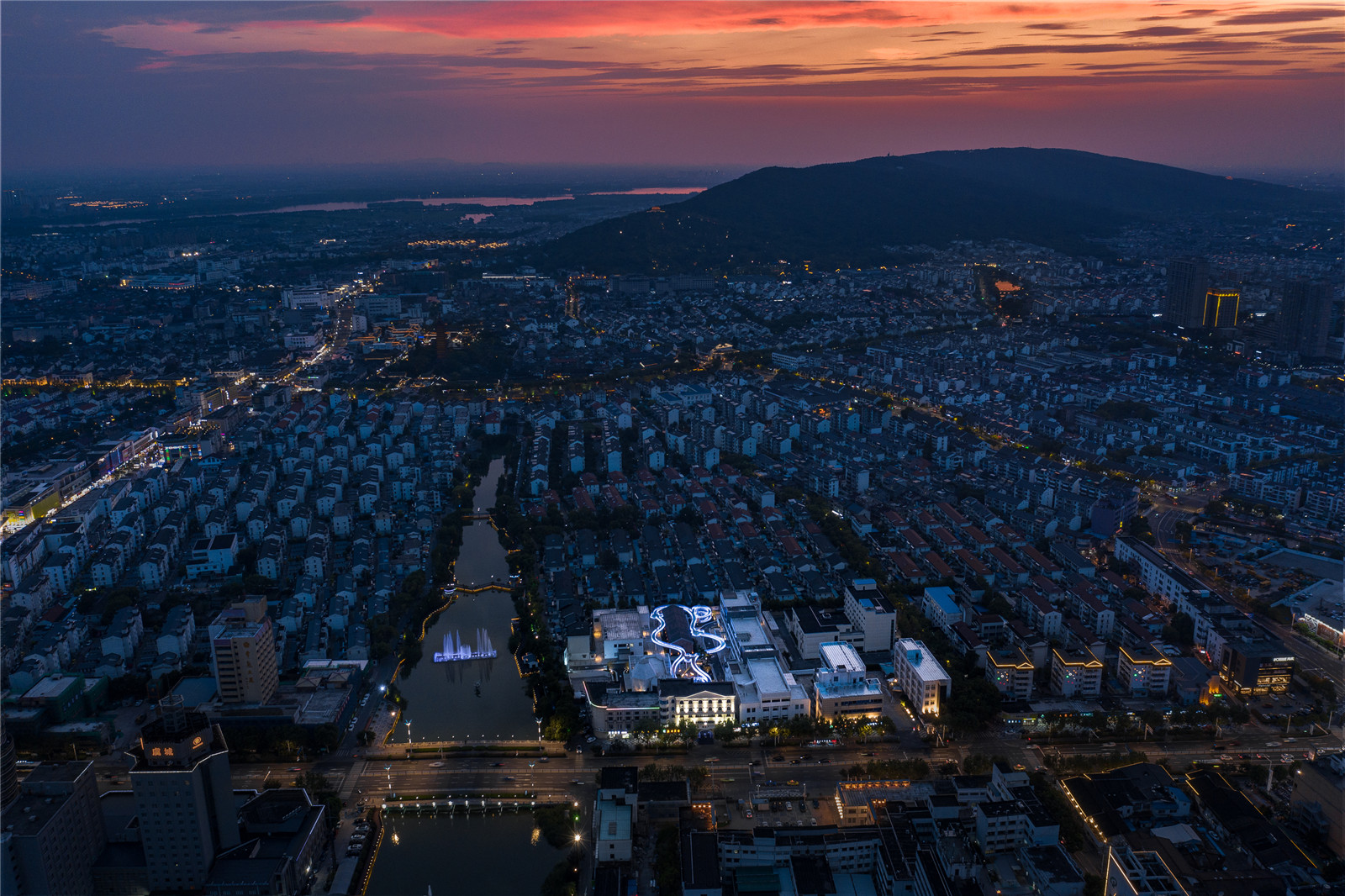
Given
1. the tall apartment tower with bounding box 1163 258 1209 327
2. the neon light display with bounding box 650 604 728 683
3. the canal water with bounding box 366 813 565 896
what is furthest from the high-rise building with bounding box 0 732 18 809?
the tall apartment tower with bounding box 1163 258 1209 327

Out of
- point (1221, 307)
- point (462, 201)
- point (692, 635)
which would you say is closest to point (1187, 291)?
point (1221, 307)

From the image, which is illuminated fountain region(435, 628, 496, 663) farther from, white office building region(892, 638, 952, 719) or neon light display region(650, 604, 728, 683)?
white office building region(892, 638, 952, 719)

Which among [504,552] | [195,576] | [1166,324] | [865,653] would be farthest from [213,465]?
[1166,324]

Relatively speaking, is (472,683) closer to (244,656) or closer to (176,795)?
(244,656)

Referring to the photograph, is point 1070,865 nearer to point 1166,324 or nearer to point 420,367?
point 420,367

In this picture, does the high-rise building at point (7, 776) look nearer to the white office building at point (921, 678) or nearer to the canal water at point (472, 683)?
the canal water at point (472, 683)

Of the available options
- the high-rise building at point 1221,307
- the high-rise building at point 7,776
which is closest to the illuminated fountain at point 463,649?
the high-rise building at point 7,776
